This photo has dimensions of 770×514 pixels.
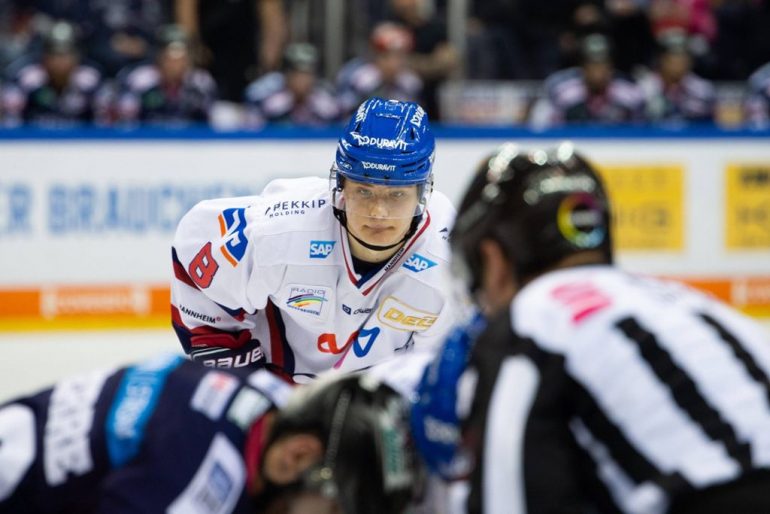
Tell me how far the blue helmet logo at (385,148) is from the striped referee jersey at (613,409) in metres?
1.75

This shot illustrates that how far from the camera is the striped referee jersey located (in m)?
2.55

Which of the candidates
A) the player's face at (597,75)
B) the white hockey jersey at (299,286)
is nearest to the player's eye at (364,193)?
the white hockey jersey at (299,286)

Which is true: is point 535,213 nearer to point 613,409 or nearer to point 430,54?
point 613,409

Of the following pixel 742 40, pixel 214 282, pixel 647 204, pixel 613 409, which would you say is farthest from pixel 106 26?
pixel 613 409

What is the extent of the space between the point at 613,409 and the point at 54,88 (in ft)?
30.5

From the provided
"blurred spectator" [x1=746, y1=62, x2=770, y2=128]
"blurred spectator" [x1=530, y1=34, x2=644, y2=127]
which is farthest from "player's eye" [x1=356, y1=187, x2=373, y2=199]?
"blurred spectator" [x1=746, y1=62, x2=770, y2=128]

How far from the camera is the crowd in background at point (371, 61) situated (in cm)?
1121

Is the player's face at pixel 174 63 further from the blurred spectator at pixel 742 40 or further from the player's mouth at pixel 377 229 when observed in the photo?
the player's mouth at pixel 377 229

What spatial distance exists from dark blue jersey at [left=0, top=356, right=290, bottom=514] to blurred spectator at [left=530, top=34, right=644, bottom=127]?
8398mm

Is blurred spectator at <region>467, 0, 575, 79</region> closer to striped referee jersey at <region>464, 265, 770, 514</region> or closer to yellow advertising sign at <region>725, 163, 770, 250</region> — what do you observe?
yellow advertising sign at <region>725, 163, 770, 250</region>

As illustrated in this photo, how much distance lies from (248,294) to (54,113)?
6.89m

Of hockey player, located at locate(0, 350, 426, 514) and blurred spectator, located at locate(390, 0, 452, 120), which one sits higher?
blurred spectator, located at locate(390, 0, 452, 120)

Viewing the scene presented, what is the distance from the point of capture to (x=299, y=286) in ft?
15.4

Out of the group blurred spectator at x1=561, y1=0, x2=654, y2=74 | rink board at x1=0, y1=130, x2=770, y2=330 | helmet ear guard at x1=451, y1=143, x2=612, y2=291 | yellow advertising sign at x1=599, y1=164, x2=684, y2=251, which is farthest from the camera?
blurred spectator at x1=561, y1=0, x2=654, y2=74
